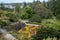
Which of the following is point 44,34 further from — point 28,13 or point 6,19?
point 28,13

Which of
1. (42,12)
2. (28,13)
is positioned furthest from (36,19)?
(28,13)

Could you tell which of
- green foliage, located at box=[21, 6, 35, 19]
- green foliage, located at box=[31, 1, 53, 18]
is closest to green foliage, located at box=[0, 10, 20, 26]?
green foliage, located at box=[21, 6, 35, 19]

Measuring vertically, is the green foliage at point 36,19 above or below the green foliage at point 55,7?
below

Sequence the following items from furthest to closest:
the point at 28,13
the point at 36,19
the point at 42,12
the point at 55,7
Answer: the point at 55,7
the point at 28,13
the point at 42,12
the point at 36,19

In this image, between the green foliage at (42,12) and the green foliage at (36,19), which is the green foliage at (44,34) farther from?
the green foliage at (42,12)

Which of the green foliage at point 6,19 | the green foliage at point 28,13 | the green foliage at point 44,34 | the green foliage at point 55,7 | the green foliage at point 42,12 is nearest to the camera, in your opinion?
the green foliage at point 44,34

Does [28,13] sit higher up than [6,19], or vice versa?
[6,19]

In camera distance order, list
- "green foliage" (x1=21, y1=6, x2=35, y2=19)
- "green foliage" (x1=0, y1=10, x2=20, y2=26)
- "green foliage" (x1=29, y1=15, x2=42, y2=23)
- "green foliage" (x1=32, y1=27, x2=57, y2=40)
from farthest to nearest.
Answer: "green foliage" (x1=21, y1=6, x2=35, y2=19) < "green foliage" (x1=29, y1=15, x2=42, y2=23) < "green foliage" (x1=0, y1=10, x2=20, y2=26) < "green foliage" (x1=32, y1=27, x2=57, y2=40)

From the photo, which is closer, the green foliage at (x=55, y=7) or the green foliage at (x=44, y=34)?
the green foliage at (x=44, y=34)

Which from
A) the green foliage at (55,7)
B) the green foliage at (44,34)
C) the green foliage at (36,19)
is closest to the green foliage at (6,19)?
the green foliage at (36,19)

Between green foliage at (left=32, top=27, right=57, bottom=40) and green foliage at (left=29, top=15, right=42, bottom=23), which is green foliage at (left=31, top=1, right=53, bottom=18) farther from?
green foliage at (left=32, top=27, right=57, bottom=40)

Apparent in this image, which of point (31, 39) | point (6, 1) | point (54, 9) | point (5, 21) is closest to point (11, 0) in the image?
point (6, 1)

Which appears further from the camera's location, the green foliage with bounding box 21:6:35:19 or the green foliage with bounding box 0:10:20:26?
the green foliage with bounding box 21:6:35:19

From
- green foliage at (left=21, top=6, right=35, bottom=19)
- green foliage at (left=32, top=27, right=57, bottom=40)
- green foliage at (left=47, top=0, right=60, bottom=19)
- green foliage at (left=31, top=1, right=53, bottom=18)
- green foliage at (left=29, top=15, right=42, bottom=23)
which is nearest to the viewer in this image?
green foliage at (left=32, top=27, right=57, bottom=40)
